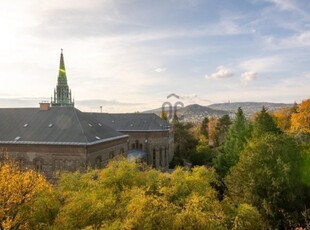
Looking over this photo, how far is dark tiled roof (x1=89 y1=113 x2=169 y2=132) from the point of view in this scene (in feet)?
192

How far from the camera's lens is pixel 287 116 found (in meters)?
83.6

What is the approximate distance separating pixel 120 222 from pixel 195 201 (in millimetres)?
3631

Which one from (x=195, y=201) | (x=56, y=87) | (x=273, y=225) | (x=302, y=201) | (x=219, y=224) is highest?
(x=56, y=87)

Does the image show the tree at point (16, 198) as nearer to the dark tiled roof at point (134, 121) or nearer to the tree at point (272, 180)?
the tree at point (272, 180)

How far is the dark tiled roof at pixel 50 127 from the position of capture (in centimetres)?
3369

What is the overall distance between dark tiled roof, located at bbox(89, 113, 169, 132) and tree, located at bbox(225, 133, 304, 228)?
33649mm

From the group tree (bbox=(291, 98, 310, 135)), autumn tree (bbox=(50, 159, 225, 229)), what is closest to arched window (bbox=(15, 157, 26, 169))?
autumn tree (bbox=(50, 159, 225, 229))

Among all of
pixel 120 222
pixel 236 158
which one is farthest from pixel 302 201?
pixel 120 222

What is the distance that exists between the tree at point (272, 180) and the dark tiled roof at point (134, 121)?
110 feet

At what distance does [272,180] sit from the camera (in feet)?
75.7

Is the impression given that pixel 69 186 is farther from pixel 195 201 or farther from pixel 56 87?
pixel 56 87

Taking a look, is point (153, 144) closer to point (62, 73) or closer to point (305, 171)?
point (62, 73)

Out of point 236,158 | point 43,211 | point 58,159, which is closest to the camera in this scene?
point 43,211

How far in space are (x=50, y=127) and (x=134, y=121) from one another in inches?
1025
